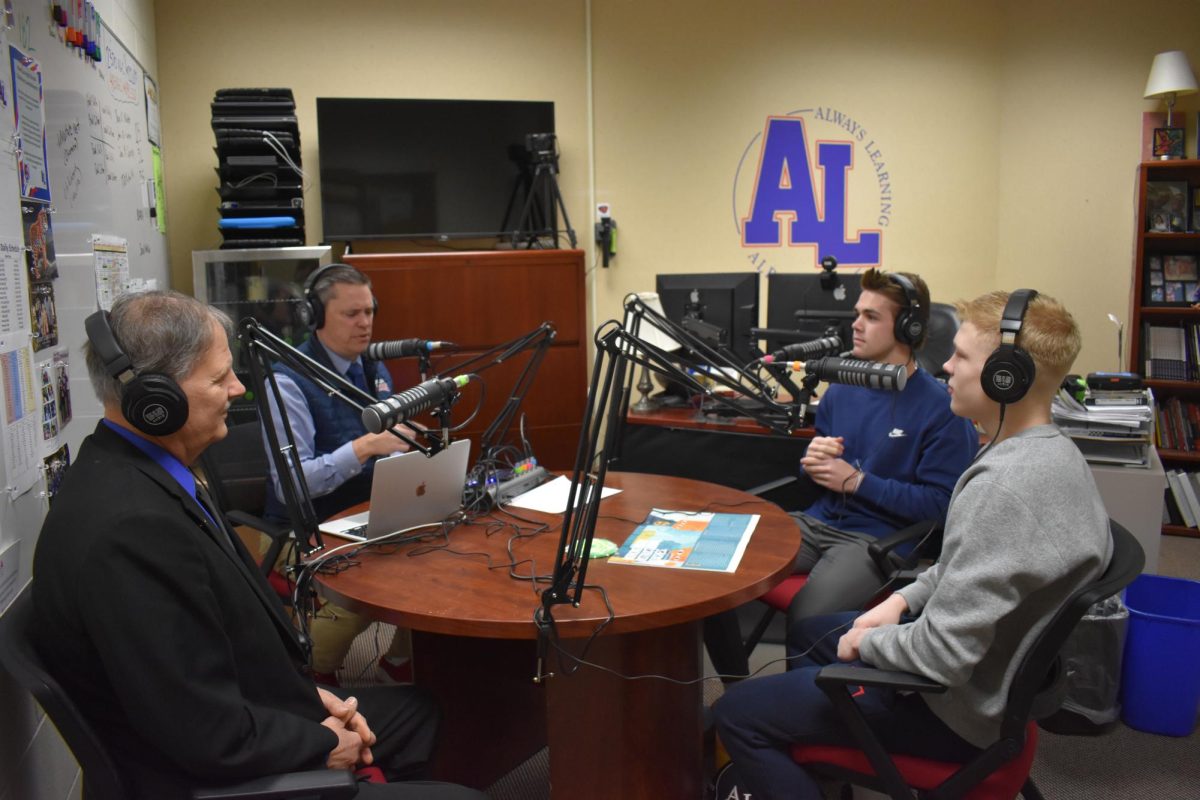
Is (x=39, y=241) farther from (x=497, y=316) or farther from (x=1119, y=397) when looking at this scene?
(x=1119, y=397)

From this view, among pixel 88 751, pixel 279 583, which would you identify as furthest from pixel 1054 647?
pixel 279 583

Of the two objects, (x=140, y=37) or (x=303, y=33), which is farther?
(x=303, y=33)

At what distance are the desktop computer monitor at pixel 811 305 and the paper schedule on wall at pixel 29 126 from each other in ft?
7.22

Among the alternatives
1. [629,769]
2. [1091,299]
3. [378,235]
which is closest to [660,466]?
[629,769]

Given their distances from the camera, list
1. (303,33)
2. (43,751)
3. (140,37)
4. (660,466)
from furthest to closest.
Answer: (303,33) < (140,37) < (660,466) < (43,751)

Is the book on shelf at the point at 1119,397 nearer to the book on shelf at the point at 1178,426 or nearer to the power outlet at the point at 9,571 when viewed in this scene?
the book on shelf at the point at 1178,426

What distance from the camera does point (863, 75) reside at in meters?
4.88

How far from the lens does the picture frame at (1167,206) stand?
4371 millimetres

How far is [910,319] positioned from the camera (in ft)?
7.88

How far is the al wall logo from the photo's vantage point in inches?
190

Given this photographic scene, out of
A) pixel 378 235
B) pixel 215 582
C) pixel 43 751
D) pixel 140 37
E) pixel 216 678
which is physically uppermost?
pixel 140 37

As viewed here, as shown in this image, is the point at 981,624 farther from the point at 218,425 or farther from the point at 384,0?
the point at 384,0

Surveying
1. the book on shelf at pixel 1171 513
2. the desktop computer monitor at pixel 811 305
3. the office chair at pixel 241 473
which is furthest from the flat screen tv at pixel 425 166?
the book on shelf at pixel 1171 513

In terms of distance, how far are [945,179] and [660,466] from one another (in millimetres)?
2929
